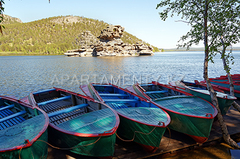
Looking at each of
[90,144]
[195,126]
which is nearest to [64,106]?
[90,144]

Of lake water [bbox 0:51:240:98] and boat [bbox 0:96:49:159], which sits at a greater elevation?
boat [bbox 0:96:49:159]

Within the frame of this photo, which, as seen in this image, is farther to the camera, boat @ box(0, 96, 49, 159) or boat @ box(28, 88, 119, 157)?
boat @ box(28, 88, 119, 157)

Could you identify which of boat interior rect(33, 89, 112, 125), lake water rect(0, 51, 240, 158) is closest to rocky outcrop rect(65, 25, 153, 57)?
lake water rect(0, 51, 240, 158)

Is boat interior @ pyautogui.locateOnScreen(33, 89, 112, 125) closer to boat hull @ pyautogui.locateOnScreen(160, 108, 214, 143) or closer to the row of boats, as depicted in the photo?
the row of boats

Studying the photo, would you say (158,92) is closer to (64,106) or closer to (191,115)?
→ (191,115)

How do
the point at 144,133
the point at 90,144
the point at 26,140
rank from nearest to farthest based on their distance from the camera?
the point at 26,140, the point at 90,144, the point at 144,133

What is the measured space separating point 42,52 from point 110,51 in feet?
364

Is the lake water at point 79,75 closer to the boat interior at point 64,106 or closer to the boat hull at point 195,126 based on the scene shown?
the boat hull at point 195,126

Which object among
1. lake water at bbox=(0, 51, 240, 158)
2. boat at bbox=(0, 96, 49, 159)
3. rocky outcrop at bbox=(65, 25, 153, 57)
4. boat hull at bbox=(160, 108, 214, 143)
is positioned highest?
rocky outcrop at bbox=(65, 25, 153, 57)

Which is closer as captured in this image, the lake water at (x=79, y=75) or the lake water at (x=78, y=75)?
the lake water at (x=79, y=75)

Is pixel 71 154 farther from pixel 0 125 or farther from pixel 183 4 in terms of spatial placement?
pixel 183 4

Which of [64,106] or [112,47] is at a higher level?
[112,47]

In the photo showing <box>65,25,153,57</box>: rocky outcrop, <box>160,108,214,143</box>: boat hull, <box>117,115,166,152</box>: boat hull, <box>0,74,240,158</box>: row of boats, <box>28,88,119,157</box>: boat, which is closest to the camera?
<box>0,74,240,158</box>: row of boats

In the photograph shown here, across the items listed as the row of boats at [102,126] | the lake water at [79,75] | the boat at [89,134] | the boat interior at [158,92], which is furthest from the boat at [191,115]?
the boat at [89,134]
